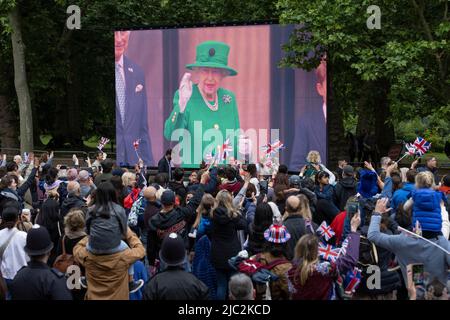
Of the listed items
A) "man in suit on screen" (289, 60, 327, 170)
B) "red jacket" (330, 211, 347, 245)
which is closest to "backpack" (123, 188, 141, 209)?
"red jacket" (330, 211, 347, 245)

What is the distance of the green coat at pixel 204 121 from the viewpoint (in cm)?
2177

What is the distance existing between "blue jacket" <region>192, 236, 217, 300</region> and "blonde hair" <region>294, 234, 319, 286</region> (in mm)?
2533

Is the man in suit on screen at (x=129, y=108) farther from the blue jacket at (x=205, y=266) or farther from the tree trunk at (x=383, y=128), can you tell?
the blue jacket at (x=205, y=266)

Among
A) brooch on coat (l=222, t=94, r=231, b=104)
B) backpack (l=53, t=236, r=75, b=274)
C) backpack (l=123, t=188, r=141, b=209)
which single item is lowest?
backpack (l=53, t=236, r=75, b=274)

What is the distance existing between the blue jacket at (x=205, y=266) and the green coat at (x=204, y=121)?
12984mm

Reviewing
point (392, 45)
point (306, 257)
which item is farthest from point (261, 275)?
point (392, 45)

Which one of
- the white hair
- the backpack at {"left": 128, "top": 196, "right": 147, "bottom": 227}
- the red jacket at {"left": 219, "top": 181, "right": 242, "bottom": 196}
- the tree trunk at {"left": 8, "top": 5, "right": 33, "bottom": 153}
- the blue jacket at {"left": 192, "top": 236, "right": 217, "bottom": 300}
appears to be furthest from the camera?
the tree trunk at {"left": 8, "top": 5, "right": 33, "bottom": 153}

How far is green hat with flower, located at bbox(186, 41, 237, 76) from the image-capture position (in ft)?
72.6

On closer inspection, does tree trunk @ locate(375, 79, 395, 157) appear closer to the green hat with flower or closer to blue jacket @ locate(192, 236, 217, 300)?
the green hat with flower

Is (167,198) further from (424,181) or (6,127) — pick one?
(6,127)

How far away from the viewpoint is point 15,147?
97.5ft

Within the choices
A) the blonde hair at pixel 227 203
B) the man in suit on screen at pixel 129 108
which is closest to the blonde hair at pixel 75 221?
the blonde hair at pixel 227 203

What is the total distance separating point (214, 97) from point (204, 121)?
32.7 inches

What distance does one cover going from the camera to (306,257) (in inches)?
237
